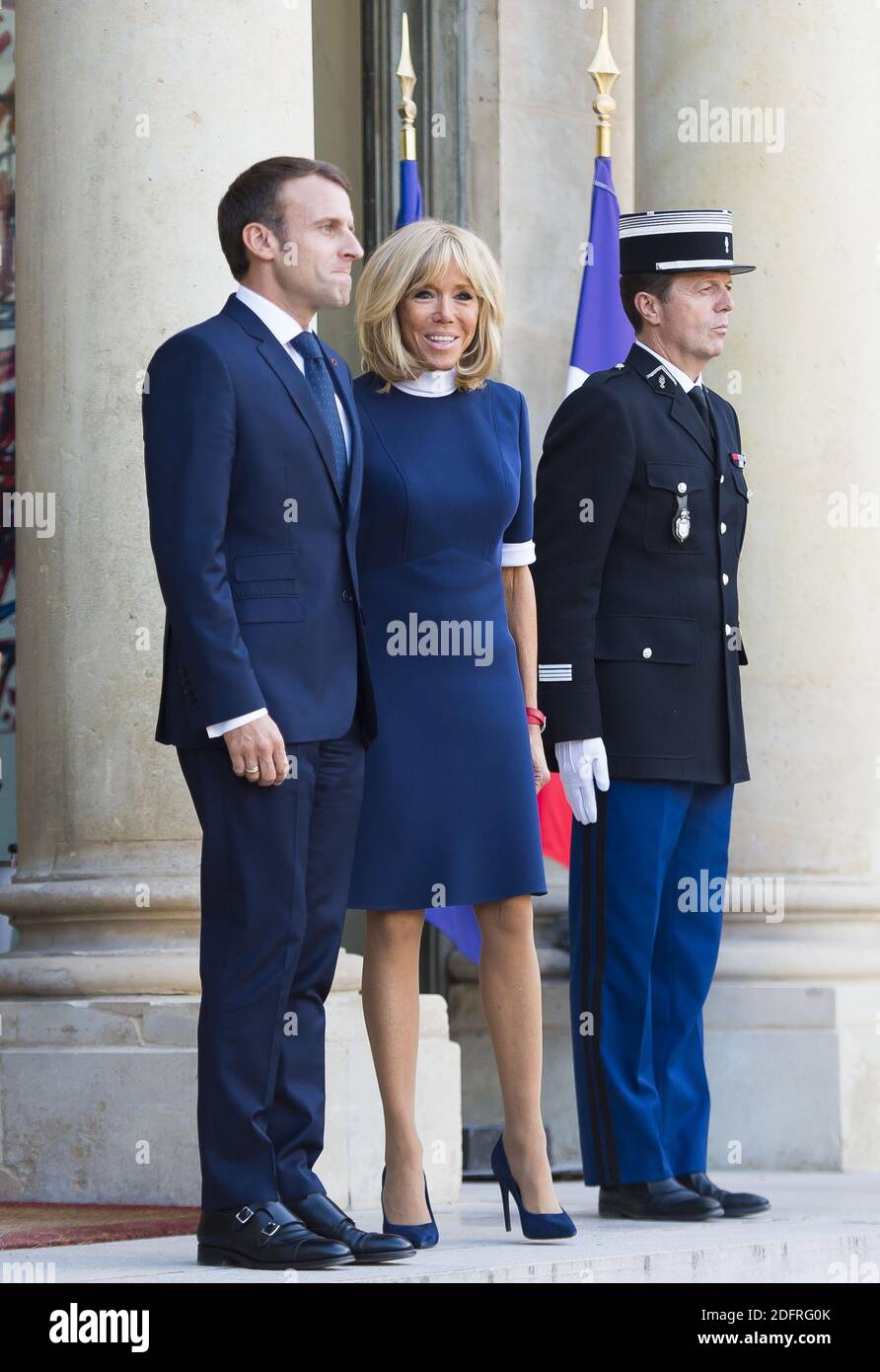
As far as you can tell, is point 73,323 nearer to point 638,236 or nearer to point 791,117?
point 638,236

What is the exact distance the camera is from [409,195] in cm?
862

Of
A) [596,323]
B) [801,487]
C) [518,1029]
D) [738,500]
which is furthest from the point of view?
[596,323]

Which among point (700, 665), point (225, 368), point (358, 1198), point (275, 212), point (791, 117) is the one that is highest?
point (791, 117)

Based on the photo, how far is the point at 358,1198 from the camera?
267 inches

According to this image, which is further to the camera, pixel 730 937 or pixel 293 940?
pixel 730 937

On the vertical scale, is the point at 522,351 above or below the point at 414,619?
above

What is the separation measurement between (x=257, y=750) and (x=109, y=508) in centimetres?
204

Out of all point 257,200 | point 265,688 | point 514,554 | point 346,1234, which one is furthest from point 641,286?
point 346,1234

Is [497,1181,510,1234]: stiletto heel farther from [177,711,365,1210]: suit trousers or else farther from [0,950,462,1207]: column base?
[0,950,462,1207]: column base

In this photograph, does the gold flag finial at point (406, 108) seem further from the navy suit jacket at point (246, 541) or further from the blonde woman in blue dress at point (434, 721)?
the navy suit jacket at point (246, 541)

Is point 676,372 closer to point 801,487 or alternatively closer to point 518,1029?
point 518,1029

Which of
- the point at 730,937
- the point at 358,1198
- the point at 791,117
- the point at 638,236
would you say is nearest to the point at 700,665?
the point at 638,236

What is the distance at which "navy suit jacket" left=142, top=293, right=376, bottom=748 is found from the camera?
5.20m

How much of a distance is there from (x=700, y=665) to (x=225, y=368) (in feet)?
6.01
